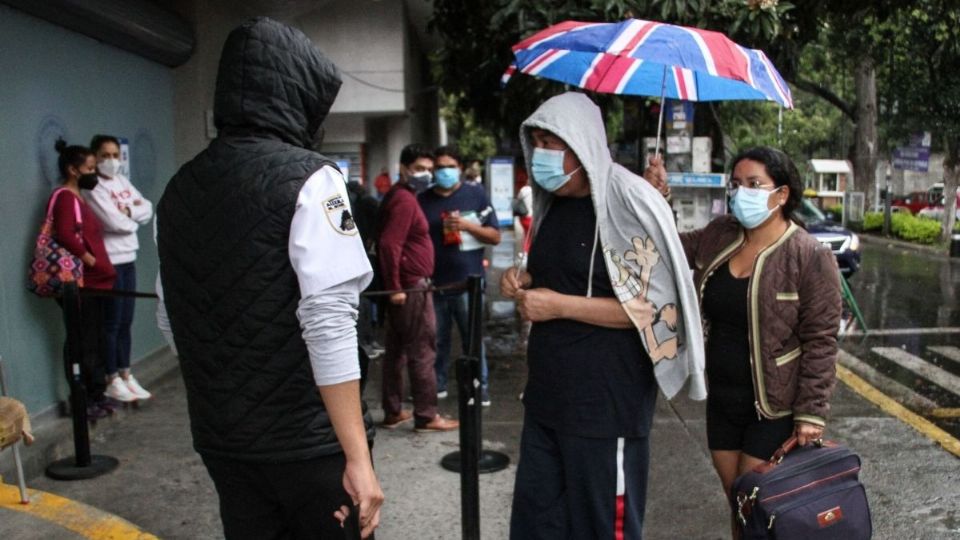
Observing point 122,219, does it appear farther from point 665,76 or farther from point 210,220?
point 210,220

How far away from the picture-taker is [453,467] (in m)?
5.27

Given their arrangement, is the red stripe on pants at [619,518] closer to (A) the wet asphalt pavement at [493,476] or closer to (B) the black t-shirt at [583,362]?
(B) the black t-shirt at [583,362]

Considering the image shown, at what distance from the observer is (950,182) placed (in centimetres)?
2067

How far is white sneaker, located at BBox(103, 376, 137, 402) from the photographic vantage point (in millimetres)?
6148

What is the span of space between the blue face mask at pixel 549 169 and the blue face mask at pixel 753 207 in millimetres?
917

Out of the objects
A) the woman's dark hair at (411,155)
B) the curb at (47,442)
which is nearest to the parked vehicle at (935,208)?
the woman's dark hair at (411,155)

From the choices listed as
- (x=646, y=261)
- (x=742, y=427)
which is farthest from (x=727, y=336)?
(x=646, y=261)

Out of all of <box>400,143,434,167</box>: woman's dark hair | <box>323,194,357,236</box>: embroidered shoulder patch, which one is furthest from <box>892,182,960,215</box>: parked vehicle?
<box>323,194,357,236</box>: embroidered shoulder patch

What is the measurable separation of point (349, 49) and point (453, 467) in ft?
28.5

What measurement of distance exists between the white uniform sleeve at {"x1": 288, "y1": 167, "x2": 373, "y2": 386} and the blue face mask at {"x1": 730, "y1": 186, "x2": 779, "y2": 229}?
2.00 meters

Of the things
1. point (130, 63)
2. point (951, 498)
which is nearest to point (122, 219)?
point (130, 63)

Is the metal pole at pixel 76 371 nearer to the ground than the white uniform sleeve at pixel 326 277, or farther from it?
nearer to the ground

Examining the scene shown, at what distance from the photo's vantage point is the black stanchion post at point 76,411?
4.77 metres

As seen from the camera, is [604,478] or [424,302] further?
[424,302]
